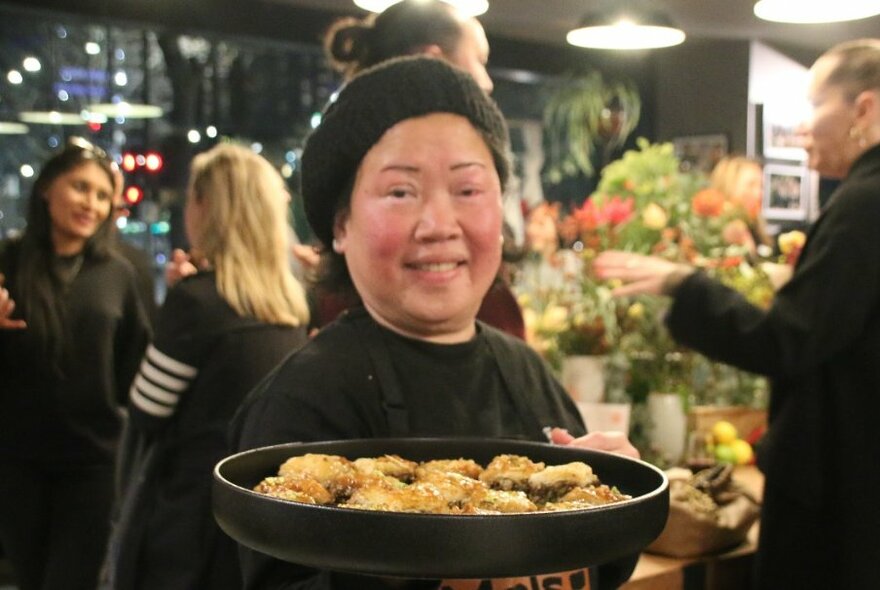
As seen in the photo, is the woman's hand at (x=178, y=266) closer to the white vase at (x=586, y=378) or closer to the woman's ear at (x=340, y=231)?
the white vase at (x=586, y=378)

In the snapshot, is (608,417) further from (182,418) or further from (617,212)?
(182,418)

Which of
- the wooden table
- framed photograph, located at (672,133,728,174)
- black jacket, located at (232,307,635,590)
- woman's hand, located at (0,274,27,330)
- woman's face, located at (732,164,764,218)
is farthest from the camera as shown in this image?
framed photograph, located at (672,133,728,174)

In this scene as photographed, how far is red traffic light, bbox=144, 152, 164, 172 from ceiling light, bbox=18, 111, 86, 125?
0.42m

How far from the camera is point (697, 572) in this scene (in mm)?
2314

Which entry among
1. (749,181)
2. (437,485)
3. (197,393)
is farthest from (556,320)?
(749,181)

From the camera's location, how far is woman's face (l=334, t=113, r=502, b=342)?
3.97 ft

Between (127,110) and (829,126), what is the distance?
3.70m

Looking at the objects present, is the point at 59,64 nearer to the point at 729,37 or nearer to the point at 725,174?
the point at 725,174

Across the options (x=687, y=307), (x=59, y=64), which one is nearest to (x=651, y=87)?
(x=59, y=64)

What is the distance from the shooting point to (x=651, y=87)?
8047 millimetres

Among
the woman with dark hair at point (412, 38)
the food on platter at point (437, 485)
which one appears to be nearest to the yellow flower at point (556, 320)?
the woman with dark hair at point (412, 38)

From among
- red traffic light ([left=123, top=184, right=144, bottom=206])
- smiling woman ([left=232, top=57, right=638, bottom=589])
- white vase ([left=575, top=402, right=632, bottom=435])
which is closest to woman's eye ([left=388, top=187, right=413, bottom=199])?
smiling woman ([left=232, top=57, right=638, bottom=589])

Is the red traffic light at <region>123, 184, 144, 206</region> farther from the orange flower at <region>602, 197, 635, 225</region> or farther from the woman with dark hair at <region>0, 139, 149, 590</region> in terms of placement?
the orange flower at <region>602, 197, 635, 225</region>

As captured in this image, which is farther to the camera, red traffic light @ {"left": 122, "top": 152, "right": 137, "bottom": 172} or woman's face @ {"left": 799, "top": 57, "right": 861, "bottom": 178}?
red traffic light @ {"left": 122, "top": 152, "right": 137, "bottom": 172}
